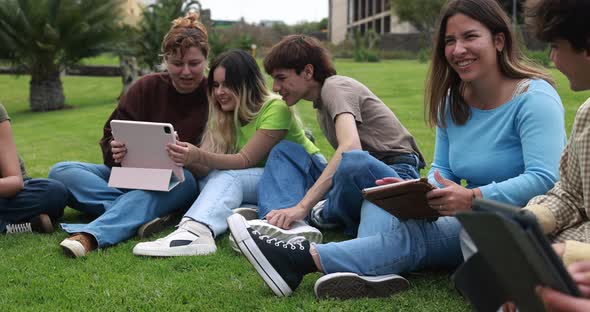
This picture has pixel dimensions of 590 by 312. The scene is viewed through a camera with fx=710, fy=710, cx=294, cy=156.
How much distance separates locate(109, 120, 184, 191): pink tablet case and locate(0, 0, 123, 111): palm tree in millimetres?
13391

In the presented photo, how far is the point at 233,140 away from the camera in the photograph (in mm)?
4516

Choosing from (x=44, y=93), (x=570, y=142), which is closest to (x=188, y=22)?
(x=570, y=142)

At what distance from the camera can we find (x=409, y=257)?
2.94 meters

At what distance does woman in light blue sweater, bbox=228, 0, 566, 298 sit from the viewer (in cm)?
288

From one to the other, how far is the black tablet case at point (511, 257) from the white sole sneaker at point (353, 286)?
998 mm

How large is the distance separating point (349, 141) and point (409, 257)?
0.86 meters

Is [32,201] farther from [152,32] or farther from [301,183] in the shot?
[152,32]

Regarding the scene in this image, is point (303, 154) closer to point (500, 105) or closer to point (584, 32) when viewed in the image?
point (500, 105)

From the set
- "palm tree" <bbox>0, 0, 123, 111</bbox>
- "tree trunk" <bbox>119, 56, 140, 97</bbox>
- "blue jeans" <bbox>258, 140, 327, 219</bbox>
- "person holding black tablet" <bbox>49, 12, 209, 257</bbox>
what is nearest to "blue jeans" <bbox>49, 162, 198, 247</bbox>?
"person holding black tablet" <bbox>49, 12, 209, 257</bbox>

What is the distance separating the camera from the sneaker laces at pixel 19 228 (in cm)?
437

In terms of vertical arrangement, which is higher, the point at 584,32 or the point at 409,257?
the point at 584,32

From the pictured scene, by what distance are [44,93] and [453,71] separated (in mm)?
16428

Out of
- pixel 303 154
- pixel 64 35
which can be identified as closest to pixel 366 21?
pixel 64 35

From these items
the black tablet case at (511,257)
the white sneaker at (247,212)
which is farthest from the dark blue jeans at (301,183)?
the black tablet case at (511,257)
